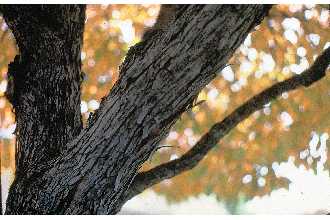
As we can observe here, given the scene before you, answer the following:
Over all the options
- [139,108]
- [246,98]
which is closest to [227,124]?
[246,98]

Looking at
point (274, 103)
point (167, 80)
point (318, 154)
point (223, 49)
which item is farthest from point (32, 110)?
point (318, 154)

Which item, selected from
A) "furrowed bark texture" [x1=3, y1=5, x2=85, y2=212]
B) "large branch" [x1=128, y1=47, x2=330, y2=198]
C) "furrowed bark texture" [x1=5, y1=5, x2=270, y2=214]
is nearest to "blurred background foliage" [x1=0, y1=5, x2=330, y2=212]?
"large branch" [x1=128, y1=47, x2=330, y2=198]

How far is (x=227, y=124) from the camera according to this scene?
4.17 ft

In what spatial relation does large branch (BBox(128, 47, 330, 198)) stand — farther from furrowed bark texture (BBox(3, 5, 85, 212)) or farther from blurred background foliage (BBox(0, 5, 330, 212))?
furrowed bark texture (BBox(3, 5, 85, 212))

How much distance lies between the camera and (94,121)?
933 millimetres

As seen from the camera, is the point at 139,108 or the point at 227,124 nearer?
the point at 139,108

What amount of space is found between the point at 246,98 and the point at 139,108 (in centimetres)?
55

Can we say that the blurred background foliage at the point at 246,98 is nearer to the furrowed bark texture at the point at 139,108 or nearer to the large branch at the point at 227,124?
the large branch at the point at 227,124

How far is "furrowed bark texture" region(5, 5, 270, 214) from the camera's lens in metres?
0.86

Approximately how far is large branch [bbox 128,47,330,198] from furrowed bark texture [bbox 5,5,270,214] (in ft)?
0.96

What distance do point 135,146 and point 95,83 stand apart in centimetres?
41

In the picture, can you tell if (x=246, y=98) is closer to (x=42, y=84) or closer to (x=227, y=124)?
(x=227, y=124)

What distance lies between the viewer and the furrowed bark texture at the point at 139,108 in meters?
0.86

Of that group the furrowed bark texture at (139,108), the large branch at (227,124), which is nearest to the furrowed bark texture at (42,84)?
the furrowed bark texture at (139,108)
